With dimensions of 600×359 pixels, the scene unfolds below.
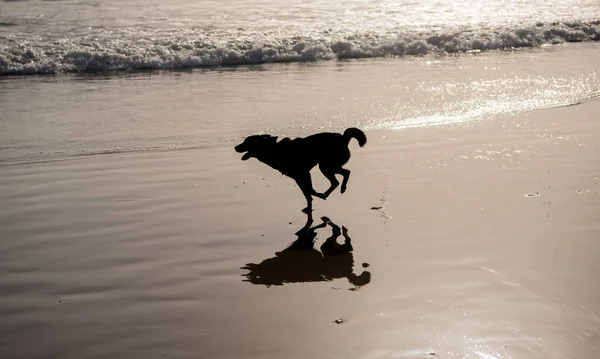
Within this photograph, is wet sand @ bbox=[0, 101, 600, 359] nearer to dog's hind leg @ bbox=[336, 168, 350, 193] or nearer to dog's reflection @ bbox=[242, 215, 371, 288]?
dog's reflection @ bbox=[242, 215, 371, 288]

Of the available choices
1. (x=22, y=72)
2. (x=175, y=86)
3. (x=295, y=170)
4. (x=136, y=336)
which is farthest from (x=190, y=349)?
(x=22, y=72)

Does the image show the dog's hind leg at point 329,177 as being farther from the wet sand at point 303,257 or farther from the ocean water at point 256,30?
the ocean water at point 256,30

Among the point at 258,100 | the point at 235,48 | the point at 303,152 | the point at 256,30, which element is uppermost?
the point at 256,30

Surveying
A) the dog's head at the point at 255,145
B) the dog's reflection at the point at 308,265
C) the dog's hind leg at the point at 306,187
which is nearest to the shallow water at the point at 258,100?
the dog's head at the point at 255,145

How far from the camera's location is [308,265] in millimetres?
5883

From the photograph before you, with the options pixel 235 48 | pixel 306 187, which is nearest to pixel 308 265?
pixel 306 187

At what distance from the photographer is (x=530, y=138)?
9.45 meters

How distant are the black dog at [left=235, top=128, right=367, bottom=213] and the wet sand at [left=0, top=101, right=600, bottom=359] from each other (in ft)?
1.05

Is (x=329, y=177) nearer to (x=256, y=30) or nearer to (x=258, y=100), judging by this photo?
(x=258, y=100)

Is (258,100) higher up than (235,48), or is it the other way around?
(235,48)

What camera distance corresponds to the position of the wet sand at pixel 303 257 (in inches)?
180

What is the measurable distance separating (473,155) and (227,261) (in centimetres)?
388

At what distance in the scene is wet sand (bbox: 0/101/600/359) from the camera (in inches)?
180

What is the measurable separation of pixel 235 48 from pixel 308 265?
42.2 ft
